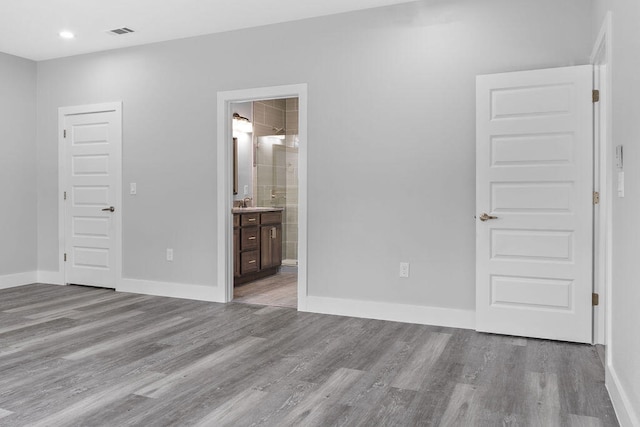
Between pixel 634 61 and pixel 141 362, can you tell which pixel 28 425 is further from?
pixel 634 61

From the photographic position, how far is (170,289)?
4.98 metres

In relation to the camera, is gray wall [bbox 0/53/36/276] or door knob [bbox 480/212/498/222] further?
gray wall [bbox 0/53/36/276]

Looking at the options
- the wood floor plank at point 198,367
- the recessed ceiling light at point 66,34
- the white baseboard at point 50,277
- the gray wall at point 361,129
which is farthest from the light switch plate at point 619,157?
the white baseboard at point 50,277

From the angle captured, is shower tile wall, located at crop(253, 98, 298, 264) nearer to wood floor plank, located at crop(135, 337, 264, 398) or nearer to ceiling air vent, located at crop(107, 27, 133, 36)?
ceiling air vent, located at crop(107, 27, 133, 36)

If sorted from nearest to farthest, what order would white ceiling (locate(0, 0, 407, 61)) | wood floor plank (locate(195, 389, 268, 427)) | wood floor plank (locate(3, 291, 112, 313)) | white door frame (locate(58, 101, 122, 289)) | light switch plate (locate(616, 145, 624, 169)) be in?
wood floor plank (locate(195, 389, 268, 427))
light switch plate (locate(616, 145, 624, 169))
white ceiling (locate(0, 0, 407, 61))
wood floor plank (locate(3, 291, 112, 313))
white door frame (locate(58, 101, 122, 289))

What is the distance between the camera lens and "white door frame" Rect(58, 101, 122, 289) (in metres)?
5.24

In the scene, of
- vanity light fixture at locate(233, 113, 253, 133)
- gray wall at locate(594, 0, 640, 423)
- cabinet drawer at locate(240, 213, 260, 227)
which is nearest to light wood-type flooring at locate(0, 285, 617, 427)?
gray wall at locate(594, 0, 640, 423)

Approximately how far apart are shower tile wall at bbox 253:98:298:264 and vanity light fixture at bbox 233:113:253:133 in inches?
6.6

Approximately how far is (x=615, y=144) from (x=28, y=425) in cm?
308

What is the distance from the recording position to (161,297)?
16.3 feet

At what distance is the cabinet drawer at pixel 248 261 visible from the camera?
561 centimetres

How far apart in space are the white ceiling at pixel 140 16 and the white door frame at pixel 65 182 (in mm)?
673

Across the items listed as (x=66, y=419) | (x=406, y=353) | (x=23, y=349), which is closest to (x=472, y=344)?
(x=406, y=353)

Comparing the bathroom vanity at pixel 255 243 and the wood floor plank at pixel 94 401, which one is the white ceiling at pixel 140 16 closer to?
the bathroom vanity at pixel 255 243
